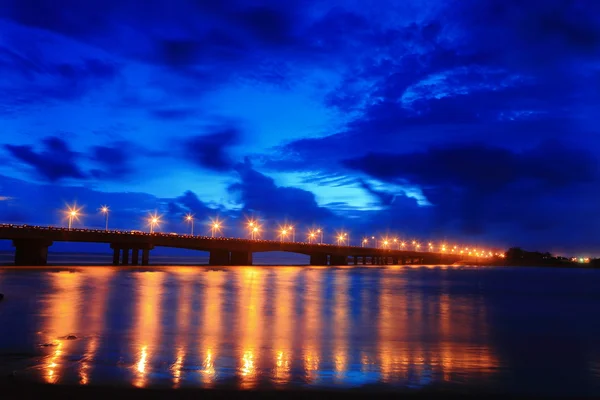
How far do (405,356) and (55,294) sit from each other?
82.1 feet

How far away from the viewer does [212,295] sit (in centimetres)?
3334

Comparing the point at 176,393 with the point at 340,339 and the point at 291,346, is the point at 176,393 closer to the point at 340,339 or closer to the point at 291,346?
the point at 291,346

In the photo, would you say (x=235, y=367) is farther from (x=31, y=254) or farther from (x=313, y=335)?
(x=31, y=254)

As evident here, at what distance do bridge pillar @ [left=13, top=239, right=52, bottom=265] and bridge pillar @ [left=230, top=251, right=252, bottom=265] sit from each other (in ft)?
156

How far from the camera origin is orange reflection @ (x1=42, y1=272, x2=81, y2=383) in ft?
33.8

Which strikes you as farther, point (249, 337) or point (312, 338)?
point (312, 338)

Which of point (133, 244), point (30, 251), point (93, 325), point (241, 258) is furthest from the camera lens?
point (241, 258)

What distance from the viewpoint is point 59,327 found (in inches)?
671

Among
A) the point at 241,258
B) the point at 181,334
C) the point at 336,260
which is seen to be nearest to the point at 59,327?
the point at 181,334

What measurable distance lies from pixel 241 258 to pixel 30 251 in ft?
167

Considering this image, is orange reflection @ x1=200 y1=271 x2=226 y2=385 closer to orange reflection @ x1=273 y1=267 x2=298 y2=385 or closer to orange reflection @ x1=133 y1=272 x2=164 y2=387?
orange reflection @ x1=133 y1=272 x2=164 y2=387

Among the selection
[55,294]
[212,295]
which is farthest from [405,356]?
[55,294]

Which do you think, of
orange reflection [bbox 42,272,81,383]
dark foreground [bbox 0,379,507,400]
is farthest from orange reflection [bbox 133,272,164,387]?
orange reflection [bbox 42,272,81,383]

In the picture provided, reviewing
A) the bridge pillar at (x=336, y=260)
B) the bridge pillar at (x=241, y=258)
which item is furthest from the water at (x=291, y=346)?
the bridge pillar at (x=336, y=260)
